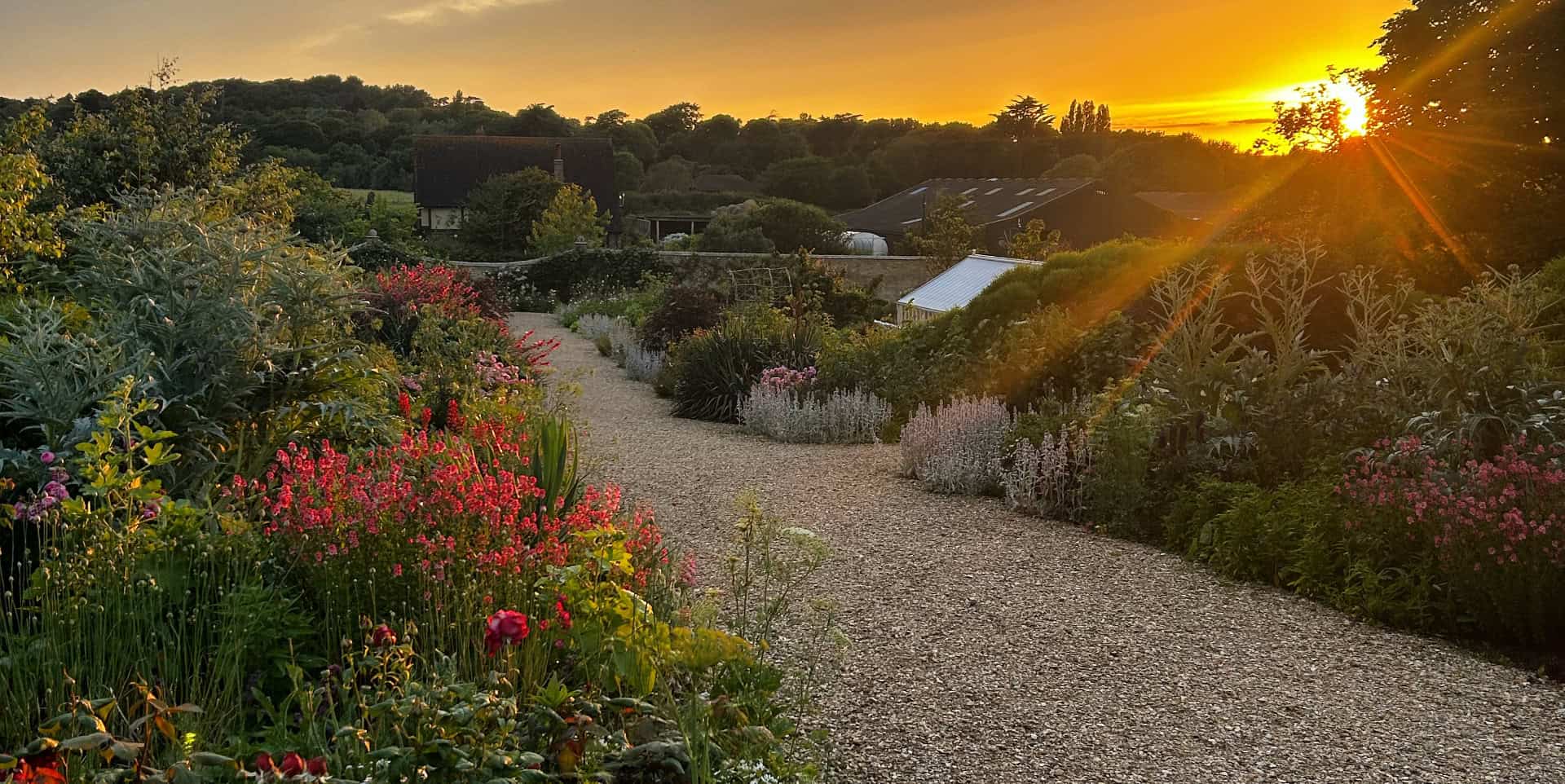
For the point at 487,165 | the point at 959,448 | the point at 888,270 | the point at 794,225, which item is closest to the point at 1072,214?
the point at 794,225

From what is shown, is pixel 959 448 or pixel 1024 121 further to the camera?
pixel 1024 121

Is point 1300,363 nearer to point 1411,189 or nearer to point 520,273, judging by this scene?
point 1411,189

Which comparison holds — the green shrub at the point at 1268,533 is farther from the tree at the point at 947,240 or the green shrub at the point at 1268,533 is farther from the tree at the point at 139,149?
the tree at the point at 947,240

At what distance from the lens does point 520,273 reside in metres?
26.9

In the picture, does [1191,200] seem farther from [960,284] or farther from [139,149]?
[139,149]

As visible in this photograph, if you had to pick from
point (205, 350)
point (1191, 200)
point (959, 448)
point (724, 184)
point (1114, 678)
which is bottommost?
point (1114, 678)

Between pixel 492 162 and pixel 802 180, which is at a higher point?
pixel 802 180

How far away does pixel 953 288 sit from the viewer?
1452 centimetres

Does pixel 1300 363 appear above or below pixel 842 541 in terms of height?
above

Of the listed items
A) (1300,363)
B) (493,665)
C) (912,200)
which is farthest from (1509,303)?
(912,200)

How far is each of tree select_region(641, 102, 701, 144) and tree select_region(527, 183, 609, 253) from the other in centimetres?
3076

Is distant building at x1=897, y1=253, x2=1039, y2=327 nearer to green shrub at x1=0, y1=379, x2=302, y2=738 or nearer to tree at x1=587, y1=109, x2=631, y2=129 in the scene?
green shrub at x1=0, y1=379, x2=302, y2=738

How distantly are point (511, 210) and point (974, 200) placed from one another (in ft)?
54.7

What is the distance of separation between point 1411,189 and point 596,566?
14276mm
